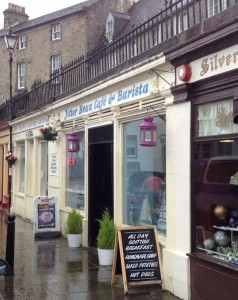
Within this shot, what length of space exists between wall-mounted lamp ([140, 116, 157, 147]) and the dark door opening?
2656 mm

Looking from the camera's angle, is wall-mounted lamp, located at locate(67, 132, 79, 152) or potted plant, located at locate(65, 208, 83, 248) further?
wall-mounted lamp, located at locate(67, 132, 79, 152)

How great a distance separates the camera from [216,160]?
20.2ft

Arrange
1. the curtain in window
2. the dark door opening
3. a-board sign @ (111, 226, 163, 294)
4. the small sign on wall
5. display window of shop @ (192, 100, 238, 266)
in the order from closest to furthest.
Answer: the curtain in window
display window of shop @ (192, 100, 238, 266)
a-board sign @ (111, 226, 163, 294)
the dark door opening
the small sign on wall

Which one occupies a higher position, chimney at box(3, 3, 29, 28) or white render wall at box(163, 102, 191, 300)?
chimney at box(3, 3, 29, 28)

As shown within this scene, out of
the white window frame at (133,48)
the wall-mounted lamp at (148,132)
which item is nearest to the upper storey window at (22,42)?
the white window frame at (133,48)

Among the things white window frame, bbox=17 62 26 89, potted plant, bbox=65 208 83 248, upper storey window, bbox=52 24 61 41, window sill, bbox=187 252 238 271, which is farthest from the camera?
white window frame, bbox=17 62 26 89

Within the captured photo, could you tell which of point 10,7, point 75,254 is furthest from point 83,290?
point 10,7

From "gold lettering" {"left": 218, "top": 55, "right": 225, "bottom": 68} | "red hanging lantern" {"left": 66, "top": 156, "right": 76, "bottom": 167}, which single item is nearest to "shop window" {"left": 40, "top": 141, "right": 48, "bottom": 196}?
"red hanging lantern" {"left": 66, "top": 156, "right": 76, "bottom": 167}

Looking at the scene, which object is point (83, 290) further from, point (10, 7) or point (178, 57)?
point (10, 7)

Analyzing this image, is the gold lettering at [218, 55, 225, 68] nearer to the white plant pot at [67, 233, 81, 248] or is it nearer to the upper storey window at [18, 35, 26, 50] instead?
the white plant pot at [67, 233, 81, 248]

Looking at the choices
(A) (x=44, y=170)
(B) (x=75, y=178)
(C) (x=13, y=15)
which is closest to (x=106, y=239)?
(B) (x=75, y=178)

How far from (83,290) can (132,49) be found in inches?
179

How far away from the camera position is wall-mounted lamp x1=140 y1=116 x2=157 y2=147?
719 centimetres

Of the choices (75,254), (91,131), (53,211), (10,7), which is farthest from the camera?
(10,7)
